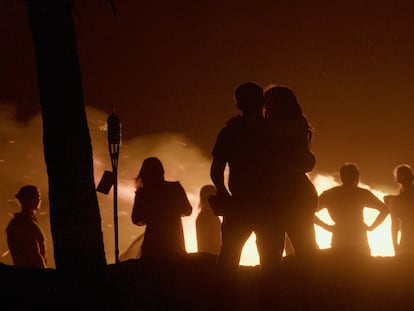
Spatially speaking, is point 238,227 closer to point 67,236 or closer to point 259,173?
point 259,173

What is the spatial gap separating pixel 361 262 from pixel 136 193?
2729mm

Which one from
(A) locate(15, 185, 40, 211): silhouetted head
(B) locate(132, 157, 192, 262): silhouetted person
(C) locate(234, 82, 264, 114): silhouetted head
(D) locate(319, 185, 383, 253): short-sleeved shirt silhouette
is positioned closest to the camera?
(C) locate(234, 82, 264, 114): silhouetted head

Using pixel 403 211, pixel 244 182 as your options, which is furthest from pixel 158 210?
pixel 403 211

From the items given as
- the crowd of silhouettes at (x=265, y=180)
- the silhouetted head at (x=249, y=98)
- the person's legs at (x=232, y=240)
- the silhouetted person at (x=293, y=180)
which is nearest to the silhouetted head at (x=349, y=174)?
the crowd of silhouettes at (x=265, y=180)

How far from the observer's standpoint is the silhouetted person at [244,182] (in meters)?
4.38

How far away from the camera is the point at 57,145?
5176 millimetres

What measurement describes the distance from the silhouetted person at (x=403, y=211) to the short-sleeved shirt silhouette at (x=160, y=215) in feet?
9.79

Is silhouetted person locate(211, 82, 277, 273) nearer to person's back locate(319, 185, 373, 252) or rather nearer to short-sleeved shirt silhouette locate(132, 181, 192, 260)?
short-sleeved shirt silhouette locate(132, 181, 192, 260)

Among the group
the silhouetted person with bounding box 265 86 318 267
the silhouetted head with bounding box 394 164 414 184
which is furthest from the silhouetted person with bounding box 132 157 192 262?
the silhouetted head with bounding box 394 164 414 184

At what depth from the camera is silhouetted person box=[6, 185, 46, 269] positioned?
6.90 metres

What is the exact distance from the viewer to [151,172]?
6688 millimetres

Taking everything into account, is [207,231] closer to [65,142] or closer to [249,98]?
[65,142]

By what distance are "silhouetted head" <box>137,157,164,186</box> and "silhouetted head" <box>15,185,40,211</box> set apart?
145 centimetres

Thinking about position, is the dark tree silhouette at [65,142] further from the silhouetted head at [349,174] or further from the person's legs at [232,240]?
the silhouetted head at [349,174]
